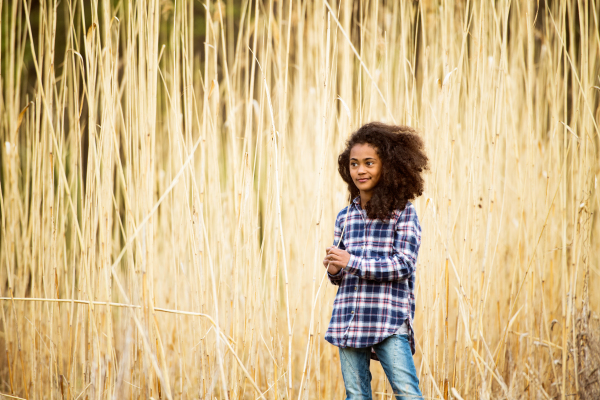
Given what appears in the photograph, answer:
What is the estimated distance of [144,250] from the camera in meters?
1.13

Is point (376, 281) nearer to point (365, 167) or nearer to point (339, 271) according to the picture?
point (339, 271)

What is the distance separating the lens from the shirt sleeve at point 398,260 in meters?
1.06

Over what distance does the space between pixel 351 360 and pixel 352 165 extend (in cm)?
46

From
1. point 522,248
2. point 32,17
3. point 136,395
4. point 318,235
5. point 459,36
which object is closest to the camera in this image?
point 318,235

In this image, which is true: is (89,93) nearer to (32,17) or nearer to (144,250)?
(144,250)

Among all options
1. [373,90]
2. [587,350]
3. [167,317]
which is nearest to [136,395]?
[167,317]

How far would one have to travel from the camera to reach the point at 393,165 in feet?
3.85

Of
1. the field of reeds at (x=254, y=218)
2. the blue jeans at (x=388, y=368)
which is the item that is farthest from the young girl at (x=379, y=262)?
the field of reeds at (x=254, y=218)

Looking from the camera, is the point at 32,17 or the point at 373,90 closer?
the point at 373,90

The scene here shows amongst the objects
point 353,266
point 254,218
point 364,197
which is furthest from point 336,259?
point 254,218

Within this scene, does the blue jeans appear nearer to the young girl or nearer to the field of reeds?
the young girl

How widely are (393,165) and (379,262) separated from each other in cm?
25

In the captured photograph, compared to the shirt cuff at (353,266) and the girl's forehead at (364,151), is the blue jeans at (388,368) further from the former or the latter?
the girl's forehead at (364,151)

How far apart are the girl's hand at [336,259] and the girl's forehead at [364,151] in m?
0.25
